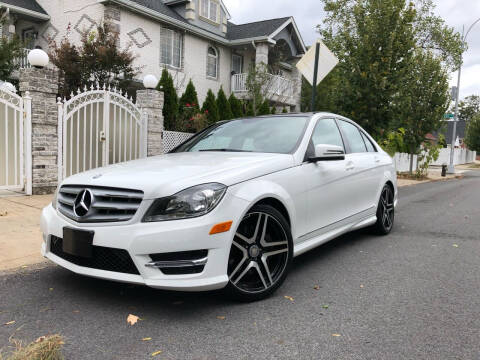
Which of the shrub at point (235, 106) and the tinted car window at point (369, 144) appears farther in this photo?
the shrub at point (235, 106)

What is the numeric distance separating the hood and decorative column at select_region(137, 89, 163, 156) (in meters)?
6.42

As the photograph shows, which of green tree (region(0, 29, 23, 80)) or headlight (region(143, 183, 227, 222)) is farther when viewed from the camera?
green tree (region(0, 29, 23, 80))

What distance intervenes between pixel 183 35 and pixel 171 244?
18460mm

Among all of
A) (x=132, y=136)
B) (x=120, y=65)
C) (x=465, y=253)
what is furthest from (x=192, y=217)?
(x=120, y=65)

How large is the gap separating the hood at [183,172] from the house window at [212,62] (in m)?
18.3

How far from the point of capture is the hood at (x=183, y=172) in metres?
2.94

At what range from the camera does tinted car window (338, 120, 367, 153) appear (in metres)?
5.16

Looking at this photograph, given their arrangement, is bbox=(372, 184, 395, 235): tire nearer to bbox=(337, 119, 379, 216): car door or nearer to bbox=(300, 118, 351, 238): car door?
bbox=(337, 119, 379, 216): car door

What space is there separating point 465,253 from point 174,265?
12.5ft

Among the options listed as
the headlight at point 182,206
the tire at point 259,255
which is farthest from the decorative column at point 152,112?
the headlight at point 182,206

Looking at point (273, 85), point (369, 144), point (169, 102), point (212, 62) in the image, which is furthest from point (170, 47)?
point (369, 144)

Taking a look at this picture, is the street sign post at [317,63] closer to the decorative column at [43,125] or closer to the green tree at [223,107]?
the decorative column at [43,125]

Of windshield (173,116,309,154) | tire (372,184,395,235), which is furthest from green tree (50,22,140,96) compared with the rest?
tire (372,184,395,235)

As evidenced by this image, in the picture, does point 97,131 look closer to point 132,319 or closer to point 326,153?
point 326,153
